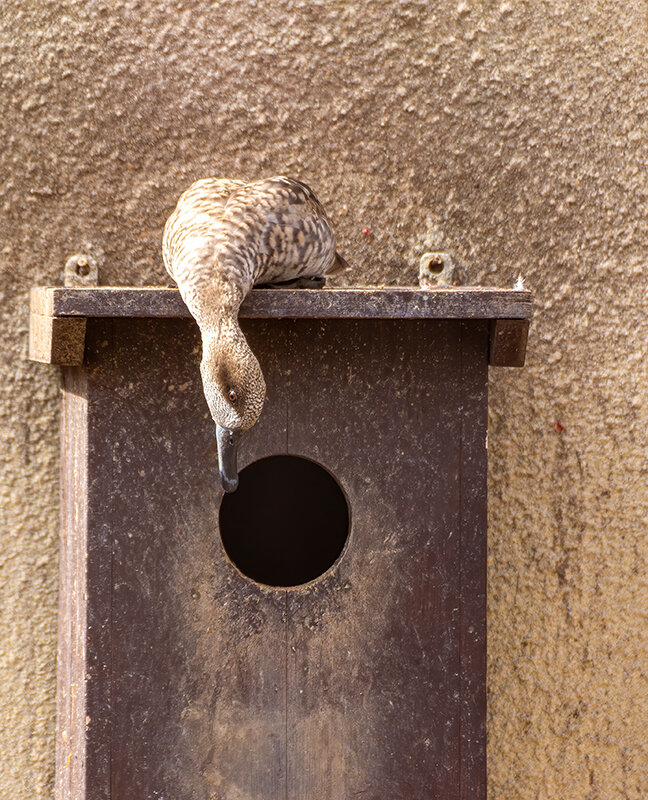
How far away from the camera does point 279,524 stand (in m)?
2.46

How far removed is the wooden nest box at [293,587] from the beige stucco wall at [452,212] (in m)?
0.43

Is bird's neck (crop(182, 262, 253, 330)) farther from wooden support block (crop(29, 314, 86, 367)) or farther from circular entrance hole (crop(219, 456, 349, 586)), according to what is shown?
circular entrance hole (crop(219, 456, 349, 586))

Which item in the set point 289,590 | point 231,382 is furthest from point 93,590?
point 231,382

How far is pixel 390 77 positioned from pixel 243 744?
1.50 m

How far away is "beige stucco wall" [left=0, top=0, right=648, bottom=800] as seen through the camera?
2.35 metres

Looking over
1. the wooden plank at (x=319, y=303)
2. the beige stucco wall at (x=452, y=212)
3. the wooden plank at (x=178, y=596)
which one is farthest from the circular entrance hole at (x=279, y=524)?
the wooden plank at (x=319, y=303)

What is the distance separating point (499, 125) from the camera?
2451mm

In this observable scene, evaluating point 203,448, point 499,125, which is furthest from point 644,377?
point 203,448

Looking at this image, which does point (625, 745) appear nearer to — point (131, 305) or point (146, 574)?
point (146, 574)

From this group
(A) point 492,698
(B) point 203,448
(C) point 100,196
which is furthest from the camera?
(A) point 492,698

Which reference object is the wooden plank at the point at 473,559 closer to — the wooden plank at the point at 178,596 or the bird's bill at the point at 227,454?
the wooden plank at the point at 178,596

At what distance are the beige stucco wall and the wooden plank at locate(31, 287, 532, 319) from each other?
65 centimetres

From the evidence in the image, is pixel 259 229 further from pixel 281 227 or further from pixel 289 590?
pixel 289 590

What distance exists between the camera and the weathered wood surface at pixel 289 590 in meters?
1.86
